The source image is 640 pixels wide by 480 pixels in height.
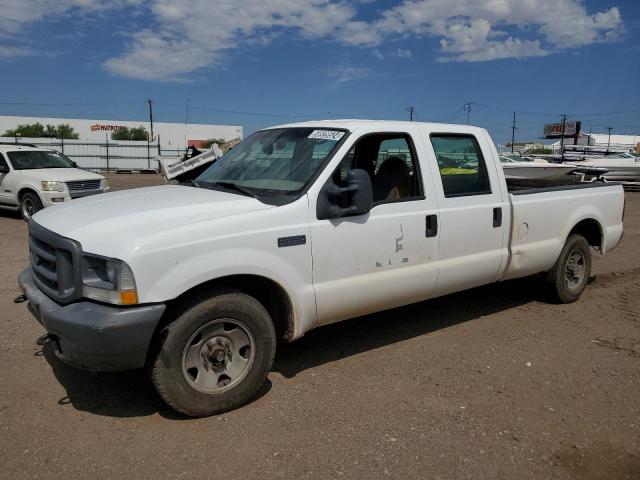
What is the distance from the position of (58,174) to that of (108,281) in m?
10.7

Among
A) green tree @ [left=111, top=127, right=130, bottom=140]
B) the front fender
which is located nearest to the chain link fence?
the front fender

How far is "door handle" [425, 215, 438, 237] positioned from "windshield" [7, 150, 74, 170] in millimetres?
11446

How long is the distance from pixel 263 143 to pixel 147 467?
2748mm

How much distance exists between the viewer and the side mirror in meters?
3.82

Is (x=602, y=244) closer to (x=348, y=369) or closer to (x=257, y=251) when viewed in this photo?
(x=348, y=369)

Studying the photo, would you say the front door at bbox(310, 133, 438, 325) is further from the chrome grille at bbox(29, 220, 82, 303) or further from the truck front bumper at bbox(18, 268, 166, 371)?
the chrome grille at bbox(29, 220, 82, 303)

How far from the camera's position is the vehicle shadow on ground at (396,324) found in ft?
15.1

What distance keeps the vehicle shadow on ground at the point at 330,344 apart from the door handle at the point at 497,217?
43.8 inches

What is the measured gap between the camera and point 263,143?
4750 millimetres

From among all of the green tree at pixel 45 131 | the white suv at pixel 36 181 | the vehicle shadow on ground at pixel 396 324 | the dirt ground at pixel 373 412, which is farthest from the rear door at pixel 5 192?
the green tree at pixel 45 131

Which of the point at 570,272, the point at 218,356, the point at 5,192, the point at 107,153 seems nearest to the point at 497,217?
the point at 570,272

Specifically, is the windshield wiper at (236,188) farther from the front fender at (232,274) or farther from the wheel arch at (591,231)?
the wheel arch at (591,231)

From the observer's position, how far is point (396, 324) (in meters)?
5.44

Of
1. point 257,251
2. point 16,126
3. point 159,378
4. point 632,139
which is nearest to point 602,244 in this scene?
point 257,251
